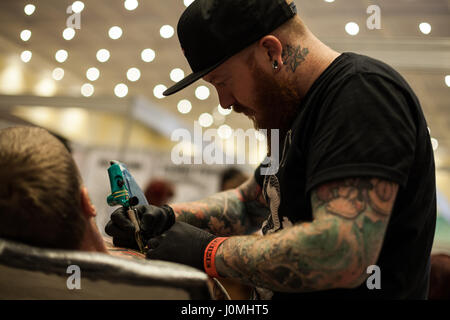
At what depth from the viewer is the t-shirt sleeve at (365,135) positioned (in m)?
0.88

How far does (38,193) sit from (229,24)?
624 mm

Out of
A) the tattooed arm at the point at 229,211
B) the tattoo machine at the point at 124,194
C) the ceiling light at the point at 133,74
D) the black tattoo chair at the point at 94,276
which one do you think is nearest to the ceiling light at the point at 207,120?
the ceiling light at the point at 133,74

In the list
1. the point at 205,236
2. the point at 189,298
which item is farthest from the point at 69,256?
the point at 205,236

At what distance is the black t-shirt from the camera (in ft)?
2.94

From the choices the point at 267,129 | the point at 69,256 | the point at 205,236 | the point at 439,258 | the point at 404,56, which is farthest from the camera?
the point at 404,56

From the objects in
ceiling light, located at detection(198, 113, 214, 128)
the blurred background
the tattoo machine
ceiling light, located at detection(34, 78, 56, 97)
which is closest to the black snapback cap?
the tattoo machine

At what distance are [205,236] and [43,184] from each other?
42cm

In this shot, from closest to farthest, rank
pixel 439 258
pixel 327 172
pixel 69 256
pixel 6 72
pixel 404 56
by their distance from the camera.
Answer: pixel 69 256 → pixel 327 172 → pixel 439 258 → pixel 404 56 → pixel 6 72

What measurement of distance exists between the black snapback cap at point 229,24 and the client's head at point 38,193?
47 cm

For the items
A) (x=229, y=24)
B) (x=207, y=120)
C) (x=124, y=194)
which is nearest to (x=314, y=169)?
(x=229, y=24)

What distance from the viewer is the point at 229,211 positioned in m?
1.51

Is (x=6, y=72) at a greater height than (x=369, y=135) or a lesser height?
greater

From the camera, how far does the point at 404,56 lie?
2.80 metres
